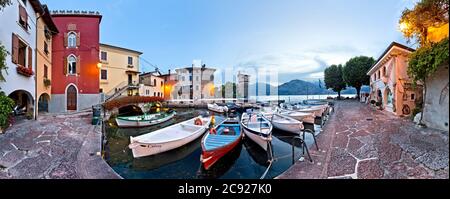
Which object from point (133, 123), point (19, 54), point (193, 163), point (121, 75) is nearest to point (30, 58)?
point (19, 54)

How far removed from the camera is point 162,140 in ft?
14.1

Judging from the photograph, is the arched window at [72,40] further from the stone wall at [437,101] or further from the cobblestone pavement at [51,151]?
the stone wall at [437,101]

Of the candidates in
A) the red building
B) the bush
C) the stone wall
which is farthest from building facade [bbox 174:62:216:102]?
the stone wall

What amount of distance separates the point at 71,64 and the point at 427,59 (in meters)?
Answer: 4.94


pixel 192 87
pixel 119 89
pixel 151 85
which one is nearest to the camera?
pixel 192 87

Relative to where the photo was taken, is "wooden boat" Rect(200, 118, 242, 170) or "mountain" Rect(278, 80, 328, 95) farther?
"wooden boat" Rect(200, 118, 242, 170)

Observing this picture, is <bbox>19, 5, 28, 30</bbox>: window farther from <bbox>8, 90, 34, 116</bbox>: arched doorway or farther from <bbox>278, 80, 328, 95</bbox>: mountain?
<bbox>278, 80, 328, 95</bbox>: mountain

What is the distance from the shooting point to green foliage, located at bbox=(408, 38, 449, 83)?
4.32ft

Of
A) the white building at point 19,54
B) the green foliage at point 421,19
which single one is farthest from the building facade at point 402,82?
the white building at point 19,54

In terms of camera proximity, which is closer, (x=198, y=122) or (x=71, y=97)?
(x=71, y=97)

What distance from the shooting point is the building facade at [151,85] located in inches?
436

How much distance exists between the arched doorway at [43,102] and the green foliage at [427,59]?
16.8 ft

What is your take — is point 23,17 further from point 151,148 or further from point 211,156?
point 211,156
